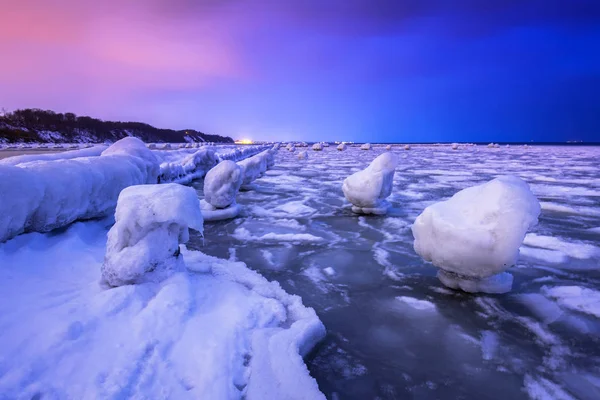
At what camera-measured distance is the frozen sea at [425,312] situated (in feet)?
7.67

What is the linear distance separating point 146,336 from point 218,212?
4.84 metres

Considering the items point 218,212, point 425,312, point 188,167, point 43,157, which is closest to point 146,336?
point 425,312

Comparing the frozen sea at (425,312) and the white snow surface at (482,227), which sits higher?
the white snow surface at (482,227)

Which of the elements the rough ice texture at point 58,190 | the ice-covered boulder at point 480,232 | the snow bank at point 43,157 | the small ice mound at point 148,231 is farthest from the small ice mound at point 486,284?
the snow bank at point 43,157

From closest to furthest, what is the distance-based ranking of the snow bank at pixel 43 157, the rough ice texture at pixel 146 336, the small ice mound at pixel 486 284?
the rough ice texture at pixel 146 336, the small ice mound at pixel 486 284, the snow bank at pixel 43 157

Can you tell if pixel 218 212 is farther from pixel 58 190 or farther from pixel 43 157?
pixel 43 157

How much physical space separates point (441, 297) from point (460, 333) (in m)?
0.66

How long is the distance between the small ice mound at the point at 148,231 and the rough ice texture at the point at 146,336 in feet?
0.47

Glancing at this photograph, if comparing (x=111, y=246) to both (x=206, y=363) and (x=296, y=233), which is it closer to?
(x=206, y=363)

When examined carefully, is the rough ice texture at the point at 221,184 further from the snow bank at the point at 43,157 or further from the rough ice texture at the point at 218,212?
the snow bank at the point at 43,157

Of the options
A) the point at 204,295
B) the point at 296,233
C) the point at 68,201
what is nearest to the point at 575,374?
the point at 204,295

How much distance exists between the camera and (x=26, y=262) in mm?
3410

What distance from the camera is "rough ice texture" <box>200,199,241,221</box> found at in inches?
277

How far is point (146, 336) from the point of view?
241 centimetres
